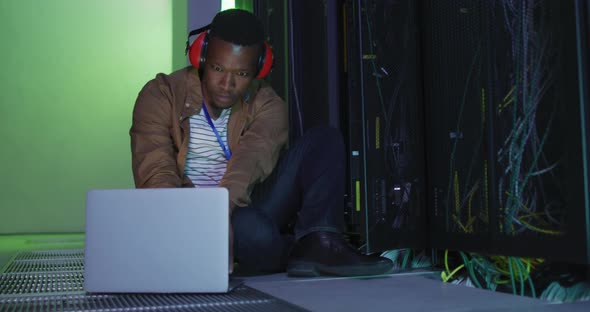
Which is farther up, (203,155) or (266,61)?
(266,61)

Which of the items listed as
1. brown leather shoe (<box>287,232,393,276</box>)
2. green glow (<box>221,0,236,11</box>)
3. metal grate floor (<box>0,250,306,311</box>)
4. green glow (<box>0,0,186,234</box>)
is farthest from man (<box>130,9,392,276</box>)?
green glow (<box>0,0,186,234</box>)

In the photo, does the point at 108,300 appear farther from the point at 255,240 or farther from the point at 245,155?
the point at 245,155

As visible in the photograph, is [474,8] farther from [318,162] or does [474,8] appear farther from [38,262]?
[38,262]

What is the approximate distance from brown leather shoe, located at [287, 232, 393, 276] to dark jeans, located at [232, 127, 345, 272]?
0.05 metres

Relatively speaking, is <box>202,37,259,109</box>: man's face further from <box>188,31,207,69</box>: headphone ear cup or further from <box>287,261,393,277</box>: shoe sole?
<box>287,261,393,277</box>: shoe sole

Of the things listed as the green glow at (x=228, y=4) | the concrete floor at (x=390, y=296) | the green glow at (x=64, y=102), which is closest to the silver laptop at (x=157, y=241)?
the concrete floor at (x=390, y=296)

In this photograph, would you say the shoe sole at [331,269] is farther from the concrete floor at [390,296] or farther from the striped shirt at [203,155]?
the striped shirt at [203,155]

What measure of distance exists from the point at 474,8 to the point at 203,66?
731 millimetres

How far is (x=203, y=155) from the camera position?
66.2 inches

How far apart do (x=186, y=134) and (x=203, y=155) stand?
77 mm

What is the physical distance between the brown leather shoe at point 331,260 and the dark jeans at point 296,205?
0.17 feet

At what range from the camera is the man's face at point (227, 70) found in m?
1.63

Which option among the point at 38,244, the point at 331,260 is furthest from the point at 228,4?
the point at 331,260

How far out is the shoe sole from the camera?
4.71 feet
